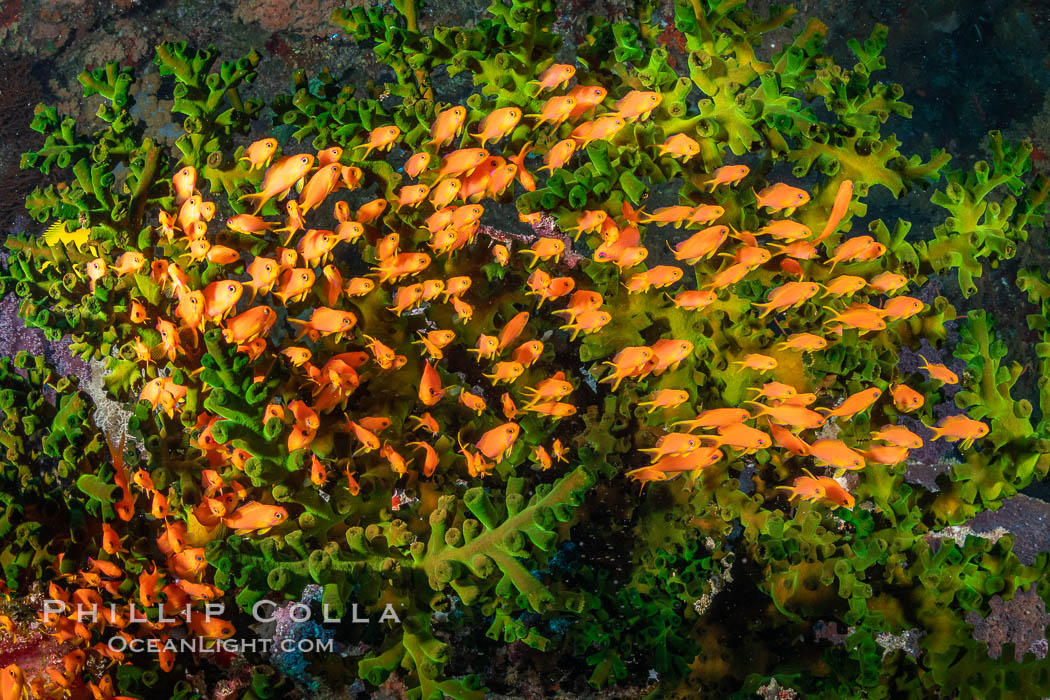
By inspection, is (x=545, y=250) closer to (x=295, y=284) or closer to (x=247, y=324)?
(x=295, y=284)

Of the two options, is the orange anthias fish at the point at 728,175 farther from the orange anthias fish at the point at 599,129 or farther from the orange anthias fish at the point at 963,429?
the orange anthias fish at the point at 963,429

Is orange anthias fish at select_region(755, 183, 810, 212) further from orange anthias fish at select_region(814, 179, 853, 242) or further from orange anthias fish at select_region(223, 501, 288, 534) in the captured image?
orange anthias fish at select_region(223, 501, 288, 534)

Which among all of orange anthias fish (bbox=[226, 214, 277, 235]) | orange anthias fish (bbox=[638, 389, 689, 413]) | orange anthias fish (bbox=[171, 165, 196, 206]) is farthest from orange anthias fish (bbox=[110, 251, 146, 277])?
orange anthias fish (bbox=[638, 389, 689, 413])

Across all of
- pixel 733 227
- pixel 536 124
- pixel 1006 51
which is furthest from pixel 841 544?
pixel 1006 51

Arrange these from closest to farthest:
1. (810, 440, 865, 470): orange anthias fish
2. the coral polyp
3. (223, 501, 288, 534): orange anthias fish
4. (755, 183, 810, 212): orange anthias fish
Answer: (223, 501, 288, 534): orange anthias fish < the coral polyp < (810, 440, 865, 470): orange anthias fish < (755, 183, 810, 212): orange anthias fish

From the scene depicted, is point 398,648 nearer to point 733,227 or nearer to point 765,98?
point 733,227

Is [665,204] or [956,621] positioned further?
[665,204]
